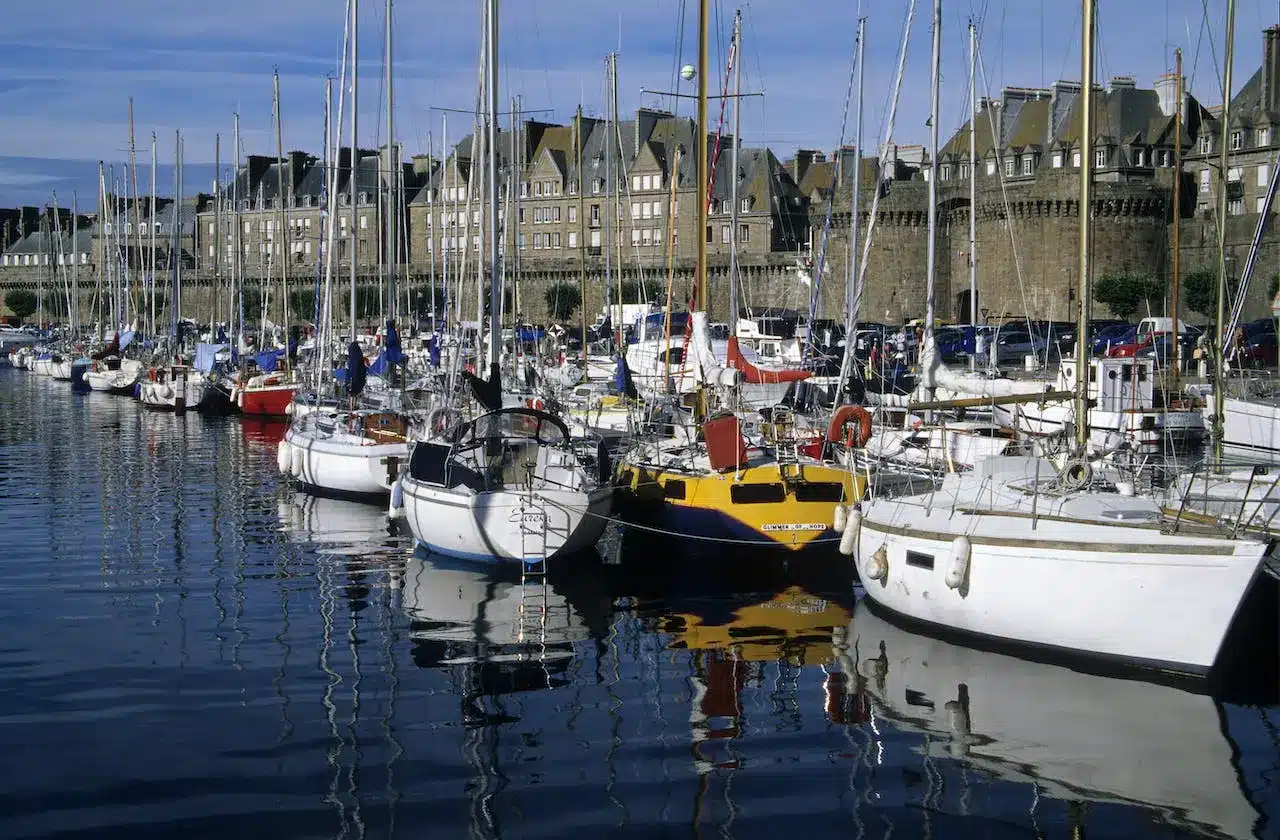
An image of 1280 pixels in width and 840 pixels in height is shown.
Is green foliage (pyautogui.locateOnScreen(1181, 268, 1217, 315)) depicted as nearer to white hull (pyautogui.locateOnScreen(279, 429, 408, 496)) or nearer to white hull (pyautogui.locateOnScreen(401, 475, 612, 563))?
white hull (pyautogui.locateOnScreen(279, 429, 408, 496))

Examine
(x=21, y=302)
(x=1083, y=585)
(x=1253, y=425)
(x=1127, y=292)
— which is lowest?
(x=1083, y=585)

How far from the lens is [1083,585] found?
45.8ft

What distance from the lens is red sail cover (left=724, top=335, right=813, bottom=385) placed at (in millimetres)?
24297

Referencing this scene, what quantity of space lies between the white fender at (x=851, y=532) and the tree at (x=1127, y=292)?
46.4 metres

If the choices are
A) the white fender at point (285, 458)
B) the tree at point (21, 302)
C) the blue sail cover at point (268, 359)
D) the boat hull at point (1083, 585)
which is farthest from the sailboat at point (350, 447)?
the tree at point (21, 302)

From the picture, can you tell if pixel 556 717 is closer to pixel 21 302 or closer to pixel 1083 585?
pixel 1083 585

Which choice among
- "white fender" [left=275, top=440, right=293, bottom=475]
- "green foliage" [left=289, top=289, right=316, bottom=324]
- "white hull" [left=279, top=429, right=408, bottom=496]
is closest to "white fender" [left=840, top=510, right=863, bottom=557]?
"white hull" [left=279, top=429, right=408, bottom=496]

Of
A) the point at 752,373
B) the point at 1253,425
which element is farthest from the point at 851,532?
the point at 1253,425

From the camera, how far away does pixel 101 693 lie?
556 inches

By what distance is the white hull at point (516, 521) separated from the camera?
19.6 m

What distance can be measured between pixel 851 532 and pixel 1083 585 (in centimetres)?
404

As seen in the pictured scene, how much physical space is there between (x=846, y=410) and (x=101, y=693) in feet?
34.7

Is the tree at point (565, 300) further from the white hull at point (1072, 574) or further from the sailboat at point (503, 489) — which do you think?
the white hull at point (1072, 574)

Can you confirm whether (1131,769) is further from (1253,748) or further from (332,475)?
(332,475)
